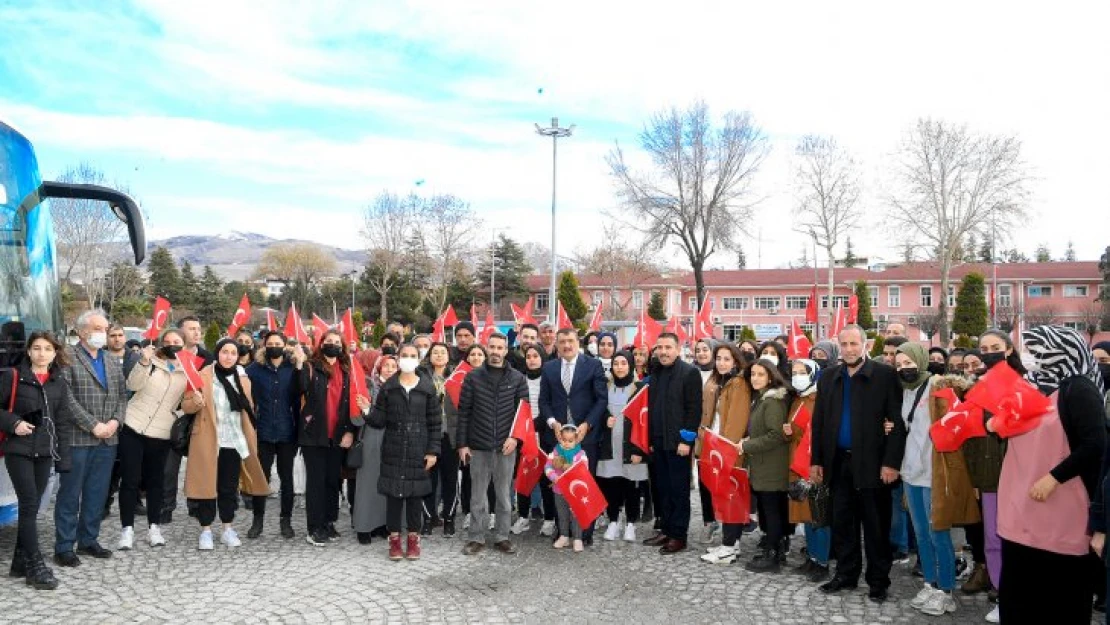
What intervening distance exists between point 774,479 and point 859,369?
128 centimetres

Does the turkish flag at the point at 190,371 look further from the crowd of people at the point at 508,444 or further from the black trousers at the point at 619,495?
the black trousers at the point at 619,495

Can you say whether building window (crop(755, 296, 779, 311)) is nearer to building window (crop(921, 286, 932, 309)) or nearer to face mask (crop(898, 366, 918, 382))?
building window (crop(921, 286, 932, 309))

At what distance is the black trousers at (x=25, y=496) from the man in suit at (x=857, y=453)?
5.80 metres

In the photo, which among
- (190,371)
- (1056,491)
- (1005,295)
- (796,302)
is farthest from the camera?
(796,302)

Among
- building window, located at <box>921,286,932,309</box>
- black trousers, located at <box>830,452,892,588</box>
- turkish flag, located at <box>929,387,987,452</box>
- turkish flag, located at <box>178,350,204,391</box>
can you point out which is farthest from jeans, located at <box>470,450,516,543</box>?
building window, located at <box>921,286,932,309</box>

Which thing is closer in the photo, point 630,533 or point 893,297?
point 630,533

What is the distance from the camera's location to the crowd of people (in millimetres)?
5816

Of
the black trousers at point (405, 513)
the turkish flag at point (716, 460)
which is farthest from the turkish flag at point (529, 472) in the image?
the turkish flag at point (716, 460)

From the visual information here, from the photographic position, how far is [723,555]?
271 inches

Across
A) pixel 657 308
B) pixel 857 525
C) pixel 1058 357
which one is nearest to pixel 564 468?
pixel 857 525

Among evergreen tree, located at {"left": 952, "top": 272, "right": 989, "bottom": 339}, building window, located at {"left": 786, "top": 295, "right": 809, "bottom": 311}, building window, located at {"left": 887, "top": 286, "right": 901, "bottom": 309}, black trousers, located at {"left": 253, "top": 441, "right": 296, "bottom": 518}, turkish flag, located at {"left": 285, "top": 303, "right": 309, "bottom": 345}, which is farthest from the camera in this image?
building window, located at {"left": 786, "top": 295, "right": 809, "bottom": 311}

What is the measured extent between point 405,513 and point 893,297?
210 ft

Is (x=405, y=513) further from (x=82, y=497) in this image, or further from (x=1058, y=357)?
(x=1058, y=357)

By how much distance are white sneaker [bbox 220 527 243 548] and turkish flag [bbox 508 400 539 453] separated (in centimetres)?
257
